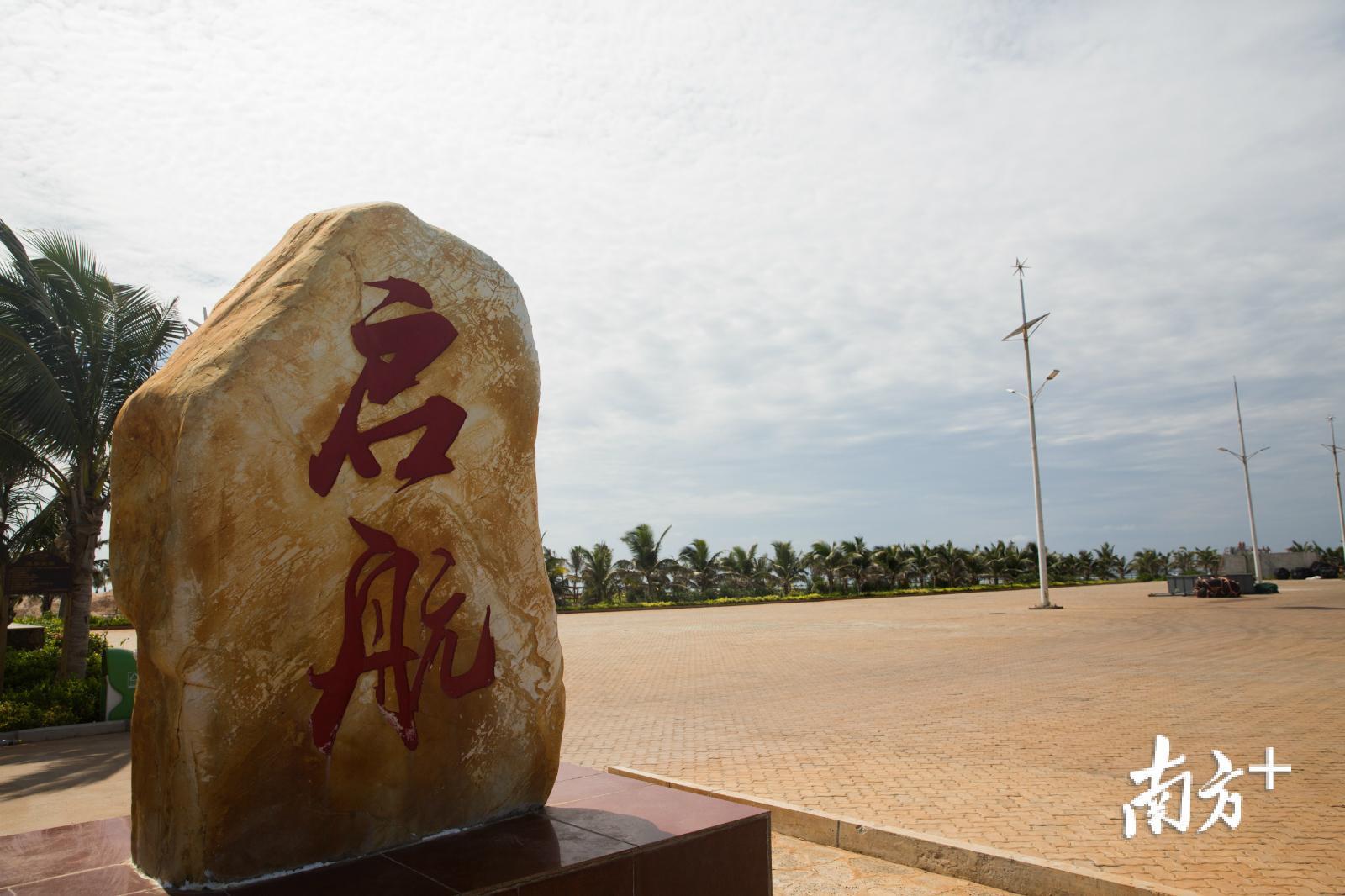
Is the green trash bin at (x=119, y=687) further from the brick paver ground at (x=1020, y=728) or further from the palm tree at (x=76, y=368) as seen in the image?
the brick paver ground at (x=1020, y=728)

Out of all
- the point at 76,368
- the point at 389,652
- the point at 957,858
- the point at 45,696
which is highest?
the point at 76,368

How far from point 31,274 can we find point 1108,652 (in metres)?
17.6

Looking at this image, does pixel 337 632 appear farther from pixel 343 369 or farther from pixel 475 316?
pixel 475 316

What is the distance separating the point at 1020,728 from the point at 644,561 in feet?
115

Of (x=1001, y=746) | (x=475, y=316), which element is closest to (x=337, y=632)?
(x=475, y=316)

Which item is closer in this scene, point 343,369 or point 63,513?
point 343,369

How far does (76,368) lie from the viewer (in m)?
12.3

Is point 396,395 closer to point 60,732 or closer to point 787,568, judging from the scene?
point 60,732

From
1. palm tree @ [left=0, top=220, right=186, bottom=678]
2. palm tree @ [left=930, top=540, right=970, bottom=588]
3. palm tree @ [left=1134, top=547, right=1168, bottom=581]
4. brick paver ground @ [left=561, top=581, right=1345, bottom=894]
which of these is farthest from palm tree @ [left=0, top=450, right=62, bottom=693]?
palm tree @ [left=1134, top=547, right=1168, bottom=581]

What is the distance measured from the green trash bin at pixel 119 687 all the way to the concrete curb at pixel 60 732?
0.50ft

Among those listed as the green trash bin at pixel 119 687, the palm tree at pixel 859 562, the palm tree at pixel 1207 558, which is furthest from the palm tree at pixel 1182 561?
the green trash bin at pixel 119 687

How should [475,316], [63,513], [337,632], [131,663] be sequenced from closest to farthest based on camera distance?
[337,632]
[475,316]
[131,663]
[63,513]

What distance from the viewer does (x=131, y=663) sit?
11.7m

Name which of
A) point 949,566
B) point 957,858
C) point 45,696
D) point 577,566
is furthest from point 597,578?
point 957,858
